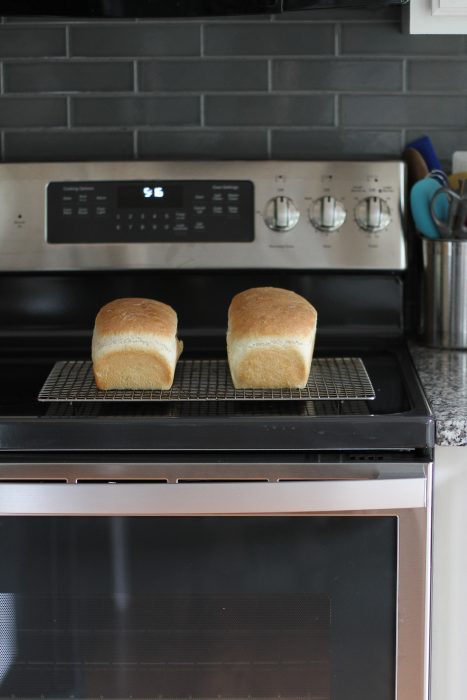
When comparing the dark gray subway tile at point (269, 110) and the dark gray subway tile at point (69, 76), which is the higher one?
the dark gray subway tile at point (69, 76)

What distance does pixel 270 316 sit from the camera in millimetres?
1441

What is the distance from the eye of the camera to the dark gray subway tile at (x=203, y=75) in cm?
187

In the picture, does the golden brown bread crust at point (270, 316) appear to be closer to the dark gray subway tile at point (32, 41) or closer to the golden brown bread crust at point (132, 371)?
the golden brown bread crust at point (132, 371)

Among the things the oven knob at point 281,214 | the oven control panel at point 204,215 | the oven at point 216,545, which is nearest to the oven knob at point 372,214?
the oven control panel at point 204,215

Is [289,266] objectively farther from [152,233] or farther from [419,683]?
[419,683]

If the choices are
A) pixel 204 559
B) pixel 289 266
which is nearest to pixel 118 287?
pixel 289 266

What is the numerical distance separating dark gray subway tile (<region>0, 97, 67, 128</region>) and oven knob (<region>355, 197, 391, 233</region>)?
0.61 metres

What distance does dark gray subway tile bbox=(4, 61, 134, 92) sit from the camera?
1879mm

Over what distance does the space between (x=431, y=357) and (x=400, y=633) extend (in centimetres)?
53

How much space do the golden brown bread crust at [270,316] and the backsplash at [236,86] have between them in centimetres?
48

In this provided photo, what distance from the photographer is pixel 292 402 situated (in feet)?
4.53

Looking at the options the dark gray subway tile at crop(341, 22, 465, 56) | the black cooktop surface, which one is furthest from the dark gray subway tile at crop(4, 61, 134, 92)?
the black cooktop surface

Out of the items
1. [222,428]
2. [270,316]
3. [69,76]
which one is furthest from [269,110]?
[222,428]

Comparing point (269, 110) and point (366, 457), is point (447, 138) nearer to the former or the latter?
point (269, 110)
